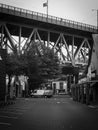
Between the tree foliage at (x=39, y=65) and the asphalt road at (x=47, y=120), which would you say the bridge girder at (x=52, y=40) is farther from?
the asphalt road at (x=47, y=120)

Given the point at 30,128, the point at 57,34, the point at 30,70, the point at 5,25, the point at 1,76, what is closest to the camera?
the point at 30,128

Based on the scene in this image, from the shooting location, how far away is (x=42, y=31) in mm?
102250

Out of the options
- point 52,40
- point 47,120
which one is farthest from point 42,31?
point 47,120

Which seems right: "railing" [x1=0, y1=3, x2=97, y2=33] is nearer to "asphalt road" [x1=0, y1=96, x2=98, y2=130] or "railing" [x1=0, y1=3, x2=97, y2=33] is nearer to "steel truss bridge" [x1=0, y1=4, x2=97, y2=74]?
"steel truss bridge" [x1=0, y1=4, x2=97, y2=74]

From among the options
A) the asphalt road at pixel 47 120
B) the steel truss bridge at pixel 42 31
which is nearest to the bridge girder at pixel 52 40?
the steel truss bridge at pixel 42 31

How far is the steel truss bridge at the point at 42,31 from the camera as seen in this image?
85625mm

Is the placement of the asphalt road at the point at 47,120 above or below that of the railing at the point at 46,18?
below

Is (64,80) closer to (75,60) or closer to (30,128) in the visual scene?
(75,60)

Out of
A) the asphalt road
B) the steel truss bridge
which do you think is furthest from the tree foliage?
the asphalt road

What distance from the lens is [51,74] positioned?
7412 cm

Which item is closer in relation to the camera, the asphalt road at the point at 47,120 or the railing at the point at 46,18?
the asphalt road at the point at 47,120

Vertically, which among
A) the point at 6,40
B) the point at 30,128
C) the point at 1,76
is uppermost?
the point at 6,40

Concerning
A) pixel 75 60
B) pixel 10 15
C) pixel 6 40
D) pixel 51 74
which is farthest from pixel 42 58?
pixel 75 60

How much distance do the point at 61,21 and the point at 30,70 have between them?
31.4 m
